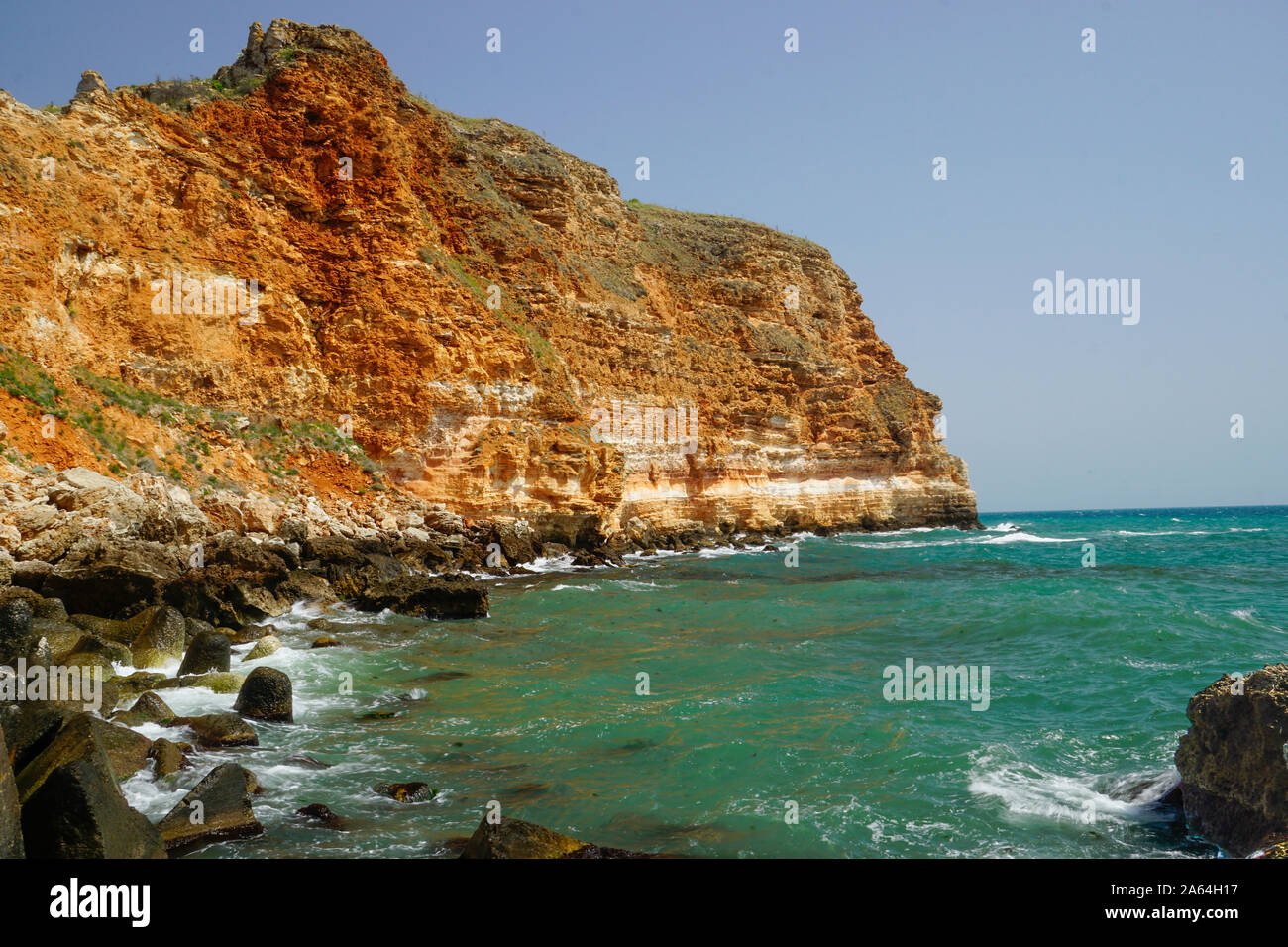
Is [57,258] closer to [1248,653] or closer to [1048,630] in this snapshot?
[1048,630]

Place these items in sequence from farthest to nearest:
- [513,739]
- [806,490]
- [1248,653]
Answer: [806,490], [1248,653], [513,739]

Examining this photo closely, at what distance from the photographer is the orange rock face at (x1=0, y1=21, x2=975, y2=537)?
23.7 metres

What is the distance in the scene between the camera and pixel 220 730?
30.5 feet

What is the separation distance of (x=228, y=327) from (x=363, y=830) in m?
24.1

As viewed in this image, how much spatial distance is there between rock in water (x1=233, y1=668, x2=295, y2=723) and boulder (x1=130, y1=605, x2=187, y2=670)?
2.97m

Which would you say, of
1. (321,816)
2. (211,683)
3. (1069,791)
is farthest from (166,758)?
(1069,791)

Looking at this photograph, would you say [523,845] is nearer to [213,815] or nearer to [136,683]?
[213,815]

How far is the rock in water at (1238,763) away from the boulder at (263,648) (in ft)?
44.0

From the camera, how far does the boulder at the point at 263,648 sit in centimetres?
1368

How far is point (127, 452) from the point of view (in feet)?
67.8

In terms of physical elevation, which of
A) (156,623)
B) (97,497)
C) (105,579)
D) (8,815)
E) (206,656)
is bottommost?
(206,656)

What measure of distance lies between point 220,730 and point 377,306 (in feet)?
76.8

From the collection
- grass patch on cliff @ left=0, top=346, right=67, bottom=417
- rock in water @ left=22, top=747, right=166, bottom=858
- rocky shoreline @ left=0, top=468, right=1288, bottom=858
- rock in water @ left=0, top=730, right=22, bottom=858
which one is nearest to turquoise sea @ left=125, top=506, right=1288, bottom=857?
rocky shoreline @ left=0, top=468, right=1288, bottom=858
